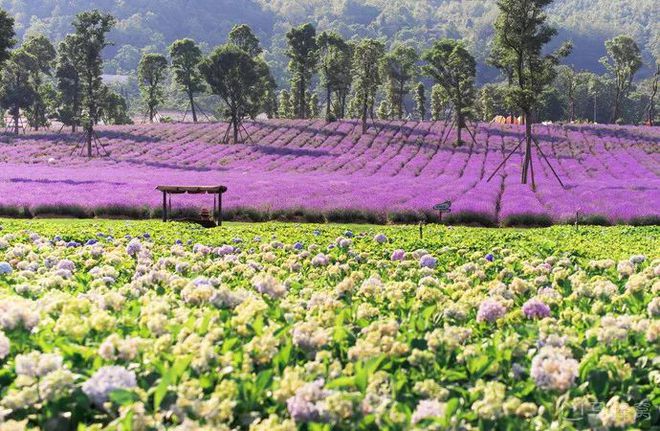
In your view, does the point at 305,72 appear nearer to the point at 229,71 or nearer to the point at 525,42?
the point at 229,71

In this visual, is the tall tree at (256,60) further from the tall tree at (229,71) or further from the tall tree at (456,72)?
the tall tree at (456,72)

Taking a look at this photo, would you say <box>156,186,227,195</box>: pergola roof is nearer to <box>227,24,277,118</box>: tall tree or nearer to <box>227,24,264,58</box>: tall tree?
<box>227,24,277,118</box>: tall tree

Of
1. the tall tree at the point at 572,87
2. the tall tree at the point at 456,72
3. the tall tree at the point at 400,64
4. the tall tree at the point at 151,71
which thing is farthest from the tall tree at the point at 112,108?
the tall tree at the point at 572,87

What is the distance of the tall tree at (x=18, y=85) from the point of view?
88938mm

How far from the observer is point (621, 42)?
100875mm

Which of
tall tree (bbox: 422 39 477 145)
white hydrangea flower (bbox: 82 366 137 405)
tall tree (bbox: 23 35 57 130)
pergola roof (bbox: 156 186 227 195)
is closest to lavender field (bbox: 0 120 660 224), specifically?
tall tree (bbox: 422 39 477 145)

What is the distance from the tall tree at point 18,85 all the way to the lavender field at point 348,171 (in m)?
14.5

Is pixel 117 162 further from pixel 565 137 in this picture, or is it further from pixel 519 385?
pixel 519 385

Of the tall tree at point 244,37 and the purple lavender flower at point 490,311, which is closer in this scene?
the purple lavender flower at point 490,311

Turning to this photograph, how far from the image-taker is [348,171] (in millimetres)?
50125

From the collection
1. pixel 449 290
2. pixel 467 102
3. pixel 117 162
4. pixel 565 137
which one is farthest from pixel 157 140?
pixel 449 290

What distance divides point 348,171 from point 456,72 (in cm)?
2090

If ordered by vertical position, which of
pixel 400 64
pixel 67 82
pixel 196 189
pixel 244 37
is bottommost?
pixel 196 189

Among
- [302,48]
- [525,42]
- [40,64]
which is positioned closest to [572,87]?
[302,48]
